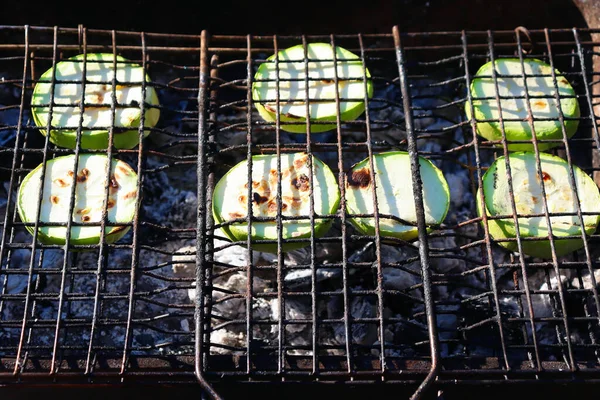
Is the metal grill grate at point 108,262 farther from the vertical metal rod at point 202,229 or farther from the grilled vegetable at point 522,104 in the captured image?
the grilled vegetable at point 522,104

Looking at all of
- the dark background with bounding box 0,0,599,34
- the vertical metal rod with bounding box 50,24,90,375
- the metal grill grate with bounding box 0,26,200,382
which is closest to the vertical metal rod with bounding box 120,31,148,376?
the metal grill grate with bounding box 0,26,200,382

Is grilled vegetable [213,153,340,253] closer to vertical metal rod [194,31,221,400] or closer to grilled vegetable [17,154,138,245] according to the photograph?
vertical metal rod [194,31,221,400]

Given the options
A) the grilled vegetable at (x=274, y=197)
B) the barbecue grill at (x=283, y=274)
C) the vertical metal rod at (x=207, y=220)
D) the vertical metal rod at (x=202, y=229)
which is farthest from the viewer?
the grilled vegetable at (x=274, y=197)

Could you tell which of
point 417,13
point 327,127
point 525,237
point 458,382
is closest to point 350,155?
point 327,127

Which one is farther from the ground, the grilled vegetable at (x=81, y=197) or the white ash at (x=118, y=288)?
the grilled vegetable at (x=81, y=197)

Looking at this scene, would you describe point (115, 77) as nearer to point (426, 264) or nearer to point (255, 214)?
point (255, 214)

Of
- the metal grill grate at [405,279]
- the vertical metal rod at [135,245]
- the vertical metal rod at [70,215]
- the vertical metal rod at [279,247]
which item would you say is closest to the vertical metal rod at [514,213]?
the metal grill grate at [405,279]
